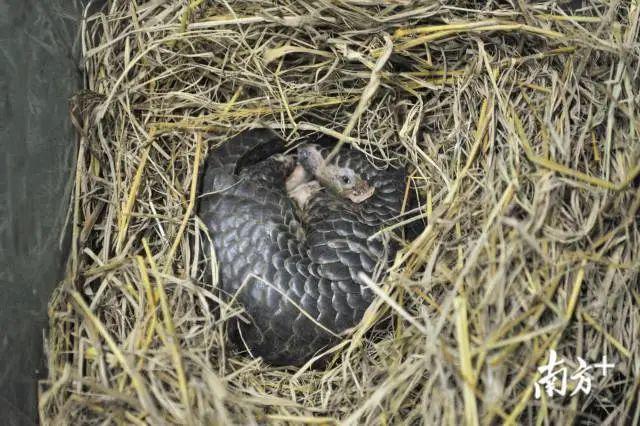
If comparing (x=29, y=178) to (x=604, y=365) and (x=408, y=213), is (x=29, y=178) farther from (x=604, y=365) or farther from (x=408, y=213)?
(x=604, y=365)

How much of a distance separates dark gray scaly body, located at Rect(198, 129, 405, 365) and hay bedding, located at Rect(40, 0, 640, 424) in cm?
6

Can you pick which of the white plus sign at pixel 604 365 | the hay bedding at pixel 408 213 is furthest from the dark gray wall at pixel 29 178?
the white plus sign at pixel 604 365

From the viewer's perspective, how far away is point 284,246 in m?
1.86

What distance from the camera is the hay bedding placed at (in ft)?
4.79

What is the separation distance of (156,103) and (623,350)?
1.52 m

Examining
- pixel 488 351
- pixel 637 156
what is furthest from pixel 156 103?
pixel 637 156

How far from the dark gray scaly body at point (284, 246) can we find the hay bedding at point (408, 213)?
0.06 metres

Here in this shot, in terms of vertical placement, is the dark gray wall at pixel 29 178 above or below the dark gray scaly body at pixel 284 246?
above

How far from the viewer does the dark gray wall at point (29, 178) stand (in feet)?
5.04

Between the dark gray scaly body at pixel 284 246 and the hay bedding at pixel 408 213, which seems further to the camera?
the dark gray scaly body at pixel 284 246

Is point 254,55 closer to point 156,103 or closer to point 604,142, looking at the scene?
point 156,103

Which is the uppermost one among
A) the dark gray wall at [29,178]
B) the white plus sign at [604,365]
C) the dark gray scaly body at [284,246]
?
the dark gray wall at [29,178]

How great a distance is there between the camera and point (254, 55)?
1.92 meters

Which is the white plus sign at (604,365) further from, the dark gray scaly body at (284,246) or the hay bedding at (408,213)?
the dark gray scaly body at (284,246)
